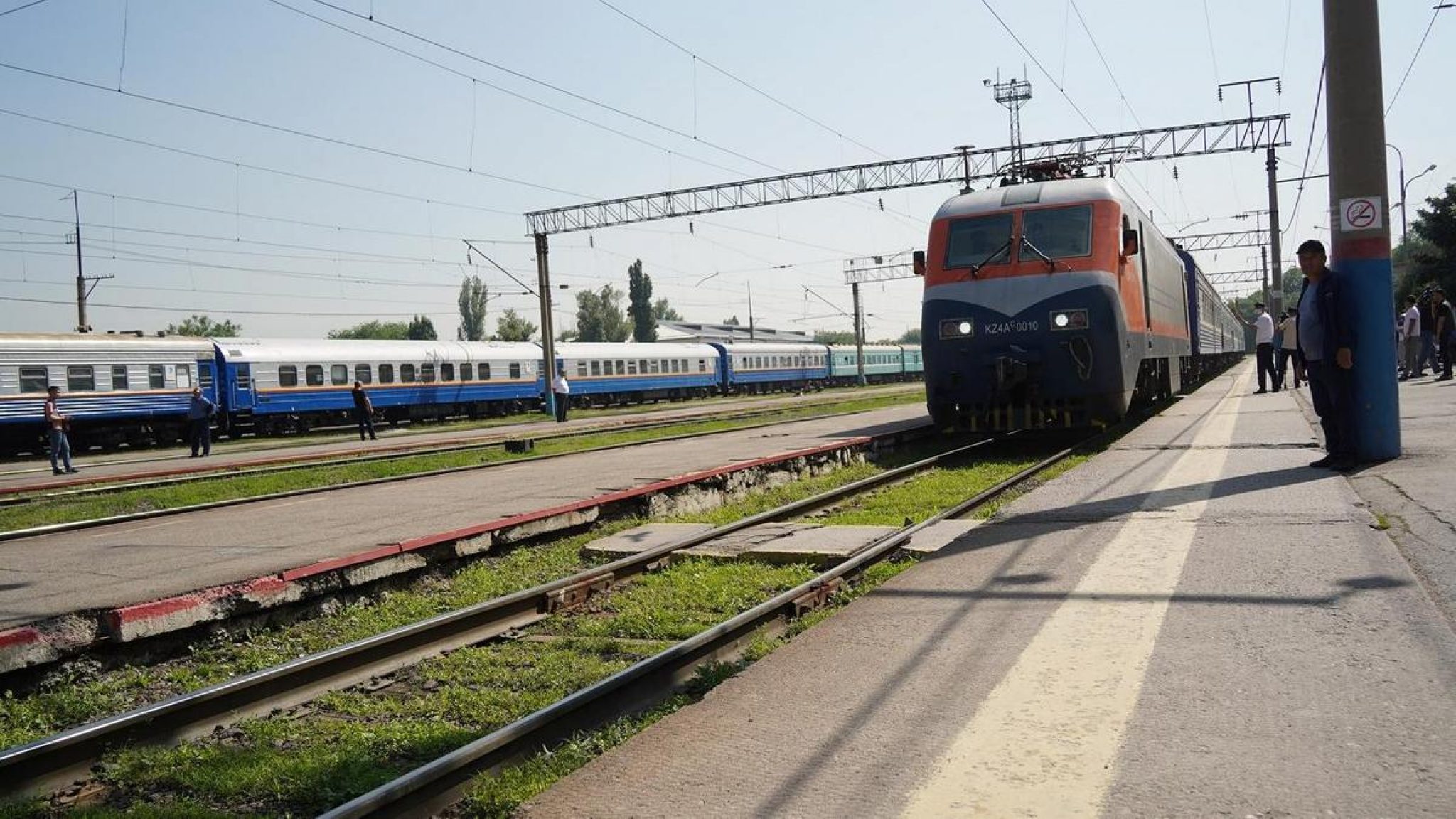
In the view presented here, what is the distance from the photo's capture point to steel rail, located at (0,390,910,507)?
1491 centimetres

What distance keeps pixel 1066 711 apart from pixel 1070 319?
9464 mm

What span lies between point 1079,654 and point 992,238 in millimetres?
9628

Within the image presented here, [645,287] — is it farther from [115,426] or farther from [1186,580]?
[1186,580]

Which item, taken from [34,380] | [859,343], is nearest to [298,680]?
[34,380]

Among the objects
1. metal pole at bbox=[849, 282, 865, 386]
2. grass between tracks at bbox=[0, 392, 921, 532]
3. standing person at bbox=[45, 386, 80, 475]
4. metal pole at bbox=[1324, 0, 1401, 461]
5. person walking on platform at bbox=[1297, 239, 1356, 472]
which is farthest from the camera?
metal pole at bbox=[849, 282, 865, 386]

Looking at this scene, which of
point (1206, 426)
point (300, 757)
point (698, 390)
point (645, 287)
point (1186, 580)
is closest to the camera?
point (300, 757)

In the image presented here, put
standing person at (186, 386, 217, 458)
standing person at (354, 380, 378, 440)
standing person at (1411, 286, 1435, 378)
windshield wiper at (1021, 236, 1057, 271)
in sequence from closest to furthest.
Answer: windshield wiper at (1021, 236, 1057, 271)
standing person at (1411, 286, 1435, 378)
standing person at (186, 386, 217, 458)
standing person at (354, 380, 378, 440)

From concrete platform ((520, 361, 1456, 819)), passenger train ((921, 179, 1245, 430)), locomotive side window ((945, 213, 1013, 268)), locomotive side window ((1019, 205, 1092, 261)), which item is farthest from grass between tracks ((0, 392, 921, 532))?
concrete platform ((520, 361, 1456, 819))

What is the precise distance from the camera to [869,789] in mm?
3264

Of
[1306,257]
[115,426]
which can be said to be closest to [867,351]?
[115,426]

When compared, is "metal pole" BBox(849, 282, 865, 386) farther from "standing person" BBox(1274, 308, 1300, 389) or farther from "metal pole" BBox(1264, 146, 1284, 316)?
"standing person" BBox(1274, 308, 1300, 389)

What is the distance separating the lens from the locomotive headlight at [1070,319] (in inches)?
496

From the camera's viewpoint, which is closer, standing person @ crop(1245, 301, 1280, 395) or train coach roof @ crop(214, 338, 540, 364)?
standing person @ crop(1245, 301, 1280, 395)

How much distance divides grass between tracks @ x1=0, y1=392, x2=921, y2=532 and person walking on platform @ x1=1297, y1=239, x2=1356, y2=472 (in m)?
11.0
